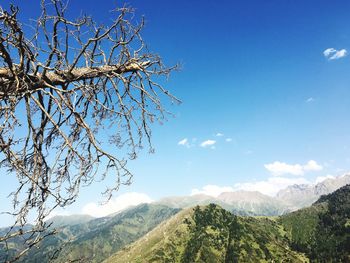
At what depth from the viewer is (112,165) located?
6105 mm

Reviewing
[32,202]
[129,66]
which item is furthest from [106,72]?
[32,202]

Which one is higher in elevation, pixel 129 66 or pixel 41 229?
pixel 129 66

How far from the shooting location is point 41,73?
5.74 meters

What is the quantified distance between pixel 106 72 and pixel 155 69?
1.10m

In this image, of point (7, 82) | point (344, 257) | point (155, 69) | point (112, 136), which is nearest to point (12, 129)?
point (7, 82)

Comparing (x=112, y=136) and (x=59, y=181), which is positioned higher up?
(x=112, y=136)

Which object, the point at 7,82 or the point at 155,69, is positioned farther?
the point at 155,69

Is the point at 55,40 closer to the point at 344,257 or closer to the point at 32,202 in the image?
the point at 32,202

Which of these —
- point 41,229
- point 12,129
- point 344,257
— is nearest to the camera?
point 41,229

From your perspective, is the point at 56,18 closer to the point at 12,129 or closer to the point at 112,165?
the point at 12,129

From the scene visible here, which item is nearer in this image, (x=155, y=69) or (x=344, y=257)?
(x=155, y=69)

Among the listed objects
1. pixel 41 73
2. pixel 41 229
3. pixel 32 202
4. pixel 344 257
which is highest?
pixel 41 73

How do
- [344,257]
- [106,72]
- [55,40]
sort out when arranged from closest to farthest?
[55,40], [106,72], [344,257]

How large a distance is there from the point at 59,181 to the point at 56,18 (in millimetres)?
2843
